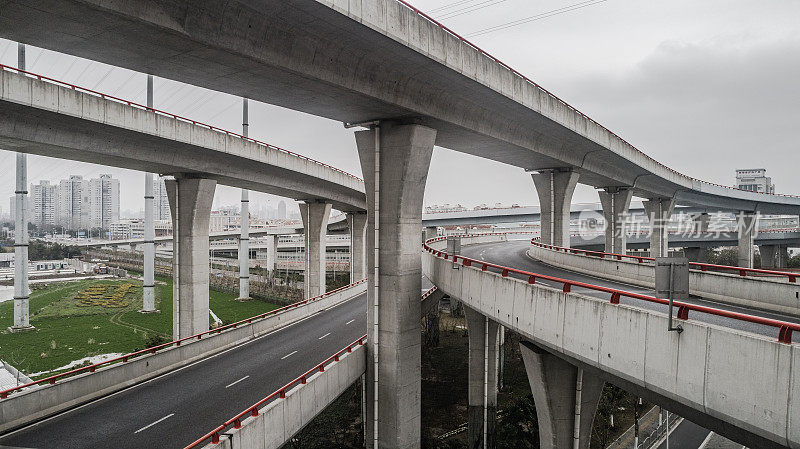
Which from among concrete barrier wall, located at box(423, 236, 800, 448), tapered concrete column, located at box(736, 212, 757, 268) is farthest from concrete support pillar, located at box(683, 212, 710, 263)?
concrete barrier wall, located at box(423, 236, 800, 448)

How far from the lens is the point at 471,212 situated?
222 feet

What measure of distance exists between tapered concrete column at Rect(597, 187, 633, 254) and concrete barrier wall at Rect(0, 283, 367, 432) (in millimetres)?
33683

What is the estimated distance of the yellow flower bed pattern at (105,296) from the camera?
53.3 m

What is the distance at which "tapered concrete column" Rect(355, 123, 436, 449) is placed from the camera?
59.3 feet

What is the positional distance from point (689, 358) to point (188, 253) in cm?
2833

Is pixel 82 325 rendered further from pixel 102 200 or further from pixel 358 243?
pixel 102 200

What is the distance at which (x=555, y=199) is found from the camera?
102ft

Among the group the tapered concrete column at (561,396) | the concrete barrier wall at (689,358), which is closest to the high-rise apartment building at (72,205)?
the tapered concrete column at (561,396)

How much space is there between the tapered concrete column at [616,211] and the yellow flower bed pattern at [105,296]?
56.6 metres

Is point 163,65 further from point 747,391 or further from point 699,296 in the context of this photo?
point 699,296

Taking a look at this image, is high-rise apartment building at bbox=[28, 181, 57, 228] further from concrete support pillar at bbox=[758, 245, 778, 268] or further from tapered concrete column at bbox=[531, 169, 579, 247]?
concrete support pillar at bbox=[758, 245, 778, 268]

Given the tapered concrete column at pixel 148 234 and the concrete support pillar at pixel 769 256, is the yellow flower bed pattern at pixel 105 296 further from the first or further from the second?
the concrete support pillar at pixel 769 256

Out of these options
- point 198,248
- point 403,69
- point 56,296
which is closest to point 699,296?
point 403,69

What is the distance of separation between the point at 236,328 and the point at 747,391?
74.1 feet
